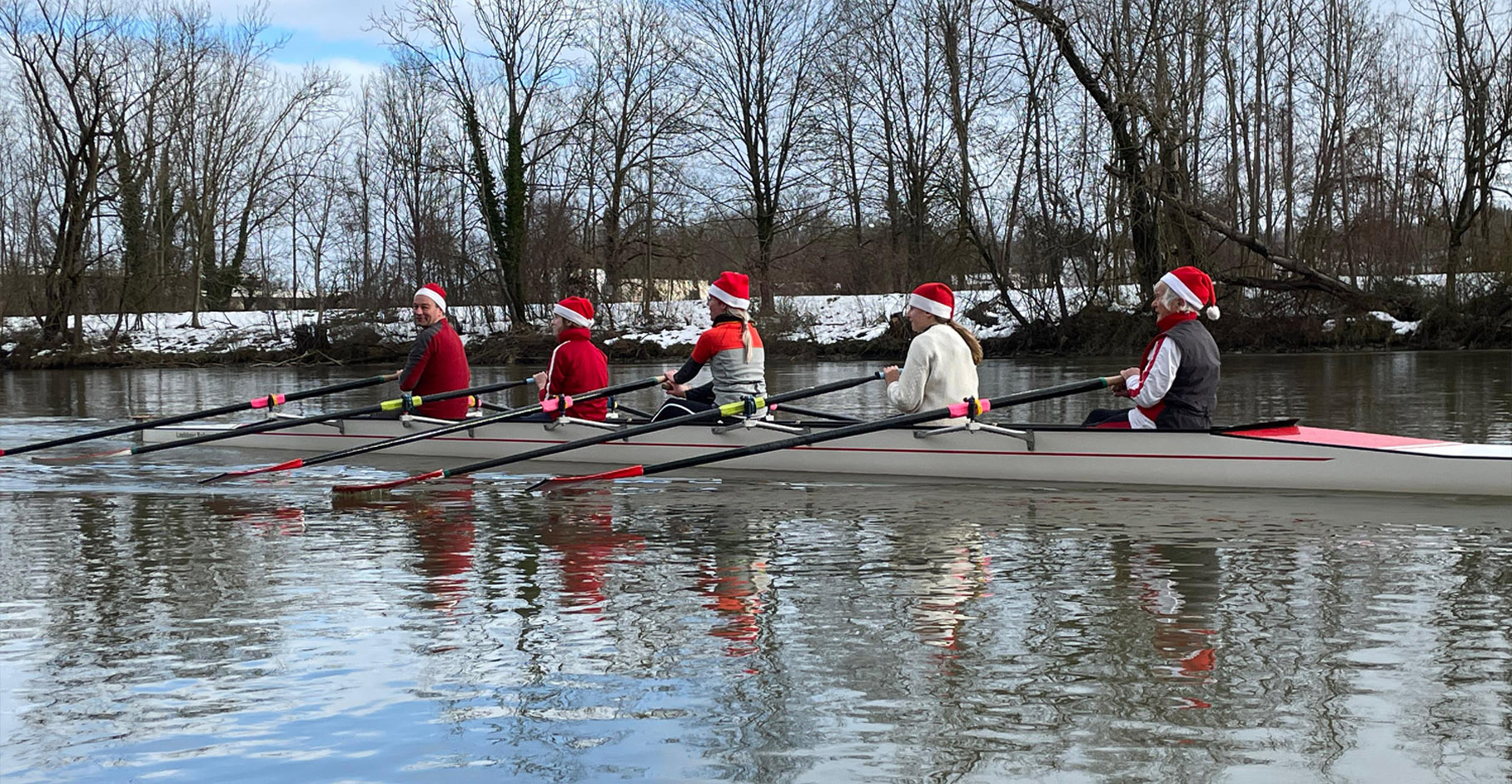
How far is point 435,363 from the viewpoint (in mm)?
11570

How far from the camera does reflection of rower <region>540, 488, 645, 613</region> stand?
19.6 feet

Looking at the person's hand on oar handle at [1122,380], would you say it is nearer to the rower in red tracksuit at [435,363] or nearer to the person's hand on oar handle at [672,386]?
the person's hand on oar handle at [672,386]

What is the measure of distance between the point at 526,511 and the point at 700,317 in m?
26.1

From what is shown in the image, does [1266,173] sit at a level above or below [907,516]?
above

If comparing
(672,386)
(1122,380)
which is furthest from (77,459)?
(1122,380)

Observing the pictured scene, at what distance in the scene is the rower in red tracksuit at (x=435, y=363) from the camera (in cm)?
1128

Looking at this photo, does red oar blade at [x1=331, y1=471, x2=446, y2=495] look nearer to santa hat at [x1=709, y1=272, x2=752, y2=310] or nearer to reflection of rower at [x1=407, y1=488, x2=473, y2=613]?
reflection of rower at [x1=407, y1=488, x2=473, y2=613]

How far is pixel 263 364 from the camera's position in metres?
33.5

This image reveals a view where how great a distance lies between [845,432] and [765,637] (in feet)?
13.0

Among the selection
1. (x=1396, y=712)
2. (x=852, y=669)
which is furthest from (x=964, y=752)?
(x=1396, y=712)

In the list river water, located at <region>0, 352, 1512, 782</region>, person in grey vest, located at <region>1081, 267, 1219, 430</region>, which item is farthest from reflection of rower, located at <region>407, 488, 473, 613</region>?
person in grey vest, located at <region>1081, 267, 1219, 430</region>

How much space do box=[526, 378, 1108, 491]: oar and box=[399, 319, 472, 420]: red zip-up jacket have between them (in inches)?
106

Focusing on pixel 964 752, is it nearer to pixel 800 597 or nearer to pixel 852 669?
pixel 852 669

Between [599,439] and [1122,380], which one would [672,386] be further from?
[1122,380]
